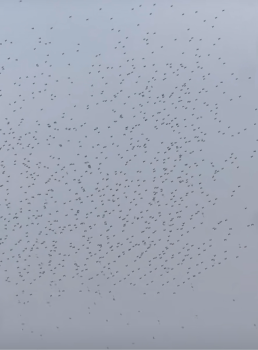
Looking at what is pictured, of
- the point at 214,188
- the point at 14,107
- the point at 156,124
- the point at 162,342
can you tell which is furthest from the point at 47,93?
the point at 162,342

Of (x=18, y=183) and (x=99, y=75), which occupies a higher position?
(x=99, y=75)

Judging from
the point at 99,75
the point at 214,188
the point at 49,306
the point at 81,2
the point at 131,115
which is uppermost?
the point at 81,2

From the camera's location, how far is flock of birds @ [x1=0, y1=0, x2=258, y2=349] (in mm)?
3273

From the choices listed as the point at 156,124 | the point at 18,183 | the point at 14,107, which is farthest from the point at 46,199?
the point at 156,124

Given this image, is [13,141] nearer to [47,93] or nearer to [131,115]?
[47,93]

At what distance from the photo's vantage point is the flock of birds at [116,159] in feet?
10.7

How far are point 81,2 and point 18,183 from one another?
5.11 feet

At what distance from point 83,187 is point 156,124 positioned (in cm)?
79

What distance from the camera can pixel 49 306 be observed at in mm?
3334

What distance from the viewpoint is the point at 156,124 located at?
331 centimetres

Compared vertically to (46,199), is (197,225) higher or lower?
lower

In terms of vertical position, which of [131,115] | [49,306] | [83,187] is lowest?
[49,306]

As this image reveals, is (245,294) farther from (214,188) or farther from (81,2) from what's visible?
(81,2)

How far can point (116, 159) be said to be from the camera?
10.9 feet
